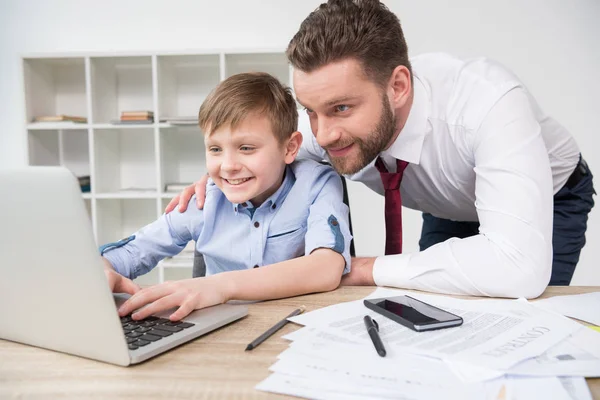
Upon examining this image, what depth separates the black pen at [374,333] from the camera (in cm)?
60

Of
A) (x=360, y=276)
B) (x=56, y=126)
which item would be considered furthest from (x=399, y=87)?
(x=56, y=126)

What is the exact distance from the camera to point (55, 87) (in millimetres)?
3271

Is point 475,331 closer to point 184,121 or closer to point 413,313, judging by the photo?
point 413,313

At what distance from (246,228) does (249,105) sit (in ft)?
1.04

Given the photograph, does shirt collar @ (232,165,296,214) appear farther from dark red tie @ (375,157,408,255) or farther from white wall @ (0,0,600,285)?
white wall @ (0,0,600,285)

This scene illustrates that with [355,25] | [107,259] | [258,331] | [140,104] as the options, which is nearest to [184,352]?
[258,331]

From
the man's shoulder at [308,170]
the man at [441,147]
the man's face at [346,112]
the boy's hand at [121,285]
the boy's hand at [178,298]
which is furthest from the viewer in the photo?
the man's shoulder at [308,170]

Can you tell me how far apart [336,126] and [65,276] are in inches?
31.4

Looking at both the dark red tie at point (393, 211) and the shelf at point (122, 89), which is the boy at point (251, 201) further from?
the shelf at point (122, 89)

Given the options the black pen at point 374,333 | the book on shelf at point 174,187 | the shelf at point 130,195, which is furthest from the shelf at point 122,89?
the black pen at point 374,333

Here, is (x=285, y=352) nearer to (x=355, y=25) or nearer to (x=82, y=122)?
(x=355, y=25)

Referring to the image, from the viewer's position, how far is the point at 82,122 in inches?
118

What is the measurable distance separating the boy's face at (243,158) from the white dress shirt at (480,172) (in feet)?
1.18

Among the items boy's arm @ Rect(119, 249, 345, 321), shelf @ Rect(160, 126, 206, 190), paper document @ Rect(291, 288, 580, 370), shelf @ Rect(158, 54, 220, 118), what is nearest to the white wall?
shelf @ Rect(158, 54, 220, 118)
